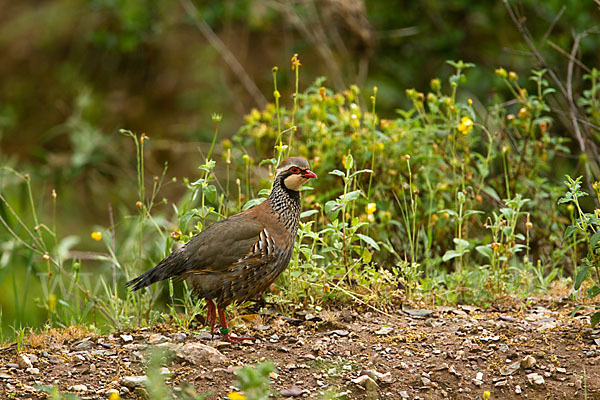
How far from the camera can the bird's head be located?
4531mm

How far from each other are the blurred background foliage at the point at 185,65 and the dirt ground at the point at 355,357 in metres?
3.99

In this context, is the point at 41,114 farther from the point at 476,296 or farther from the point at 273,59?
the point at 476,296

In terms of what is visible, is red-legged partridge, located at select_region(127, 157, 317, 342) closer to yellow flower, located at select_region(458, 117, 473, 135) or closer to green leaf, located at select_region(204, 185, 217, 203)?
green leaf, located at select_region(204, 185, 217, 203)

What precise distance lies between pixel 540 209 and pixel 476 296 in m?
1.27

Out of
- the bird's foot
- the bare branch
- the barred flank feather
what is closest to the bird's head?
the barred flank feather

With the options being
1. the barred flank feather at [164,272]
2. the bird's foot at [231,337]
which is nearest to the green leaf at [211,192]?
the barred flank feather at [164,272]

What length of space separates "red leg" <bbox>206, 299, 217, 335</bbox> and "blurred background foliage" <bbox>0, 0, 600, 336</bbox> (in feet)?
12.9

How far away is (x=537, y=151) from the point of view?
19.1 feet

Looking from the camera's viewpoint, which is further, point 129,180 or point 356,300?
point 129,180

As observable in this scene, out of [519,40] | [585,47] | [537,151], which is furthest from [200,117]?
[537,151]

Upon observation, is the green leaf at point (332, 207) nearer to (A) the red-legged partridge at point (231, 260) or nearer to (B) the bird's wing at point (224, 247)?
(A) the red-legged partridge at point (231, 260)

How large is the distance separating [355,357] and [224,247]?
35.7 inches

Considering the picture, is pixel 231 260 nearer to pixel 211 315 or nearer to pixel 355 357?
pixel 211 315

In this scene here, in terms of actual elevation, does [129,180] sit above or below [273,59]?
below
